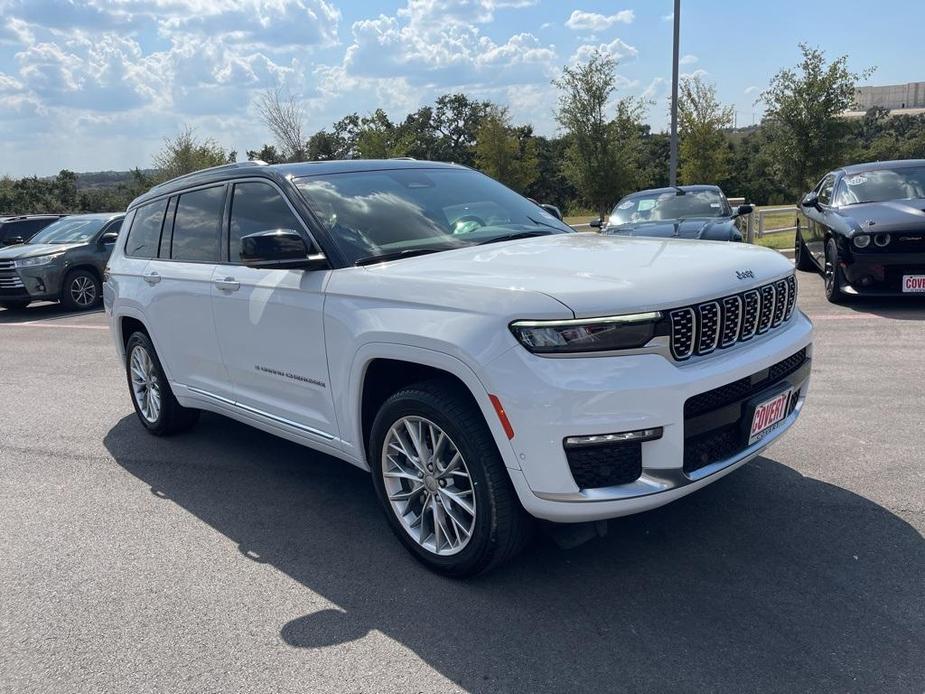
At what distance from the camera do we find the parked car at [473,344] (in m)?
2.90

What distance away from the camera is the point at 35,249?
47.4 ft

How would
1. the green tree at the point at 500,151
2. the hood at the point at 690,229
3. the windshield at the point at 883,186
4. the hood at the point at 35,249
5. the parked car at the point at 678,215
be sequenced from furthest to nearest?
the green tree at the point at 500,151
the hood at the point at 35,249
the parked car at the point at 678,215
the hood at the point at 690,229
the windshield at the point at 883,186

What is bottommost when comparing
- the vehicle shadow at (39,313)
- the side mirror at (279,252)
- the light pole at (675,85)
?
the vehicle shadow at (39,313)


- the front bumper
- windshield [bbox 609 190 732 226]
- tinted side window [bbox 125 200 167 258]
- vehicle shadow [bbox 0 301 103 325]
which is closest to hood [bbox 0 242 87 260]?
vehicle shadow [bbox 0 301 103 325]

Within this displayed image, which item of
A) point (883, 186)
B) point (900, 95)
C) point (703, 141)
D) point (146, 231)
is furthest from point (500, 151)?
point (900, 95)

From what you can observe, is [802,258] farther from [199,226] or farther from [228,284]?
[228,284]

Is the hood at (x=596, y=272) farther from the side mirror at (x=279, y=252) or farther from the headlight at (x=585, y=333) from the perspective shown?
the side mirror at (x=279, y=252)

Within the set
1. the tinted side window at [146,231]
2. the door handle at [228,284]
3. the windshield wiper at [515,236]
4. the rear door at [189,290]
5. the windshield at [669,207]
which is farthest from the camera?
the windshield at [669,207]

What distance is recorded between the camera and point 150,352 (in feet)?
18.6

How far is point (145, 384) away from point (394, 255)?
121 inches

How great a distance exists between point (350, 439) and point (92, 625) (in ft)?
4.47

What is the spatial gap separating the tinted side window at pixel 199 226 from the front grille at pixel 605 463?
2.78m

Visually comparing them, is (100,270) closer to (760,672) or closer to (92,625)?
(92,625)

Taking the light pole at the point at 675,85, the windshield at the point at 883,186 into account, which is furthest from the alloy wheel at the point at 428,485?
the light pole at the point at 675,85
